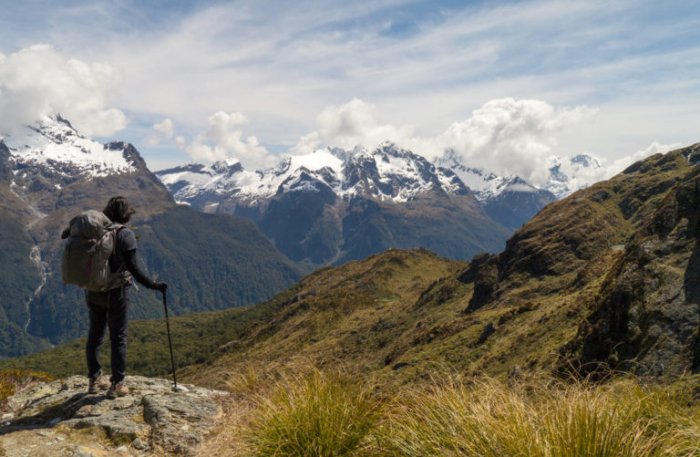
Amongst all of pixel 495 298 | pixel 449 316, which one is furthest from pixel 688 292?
pixel 449 316

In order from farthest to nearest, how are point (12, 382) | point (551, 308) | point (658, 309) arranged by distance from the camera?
point (551, 308)
point (658, 309)
point (12, 382)

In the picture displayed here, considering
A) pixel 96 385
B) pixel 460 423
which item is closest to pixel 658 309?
pixel 460 423

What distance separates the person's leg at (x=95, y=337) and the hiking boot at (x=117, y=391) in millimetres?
659

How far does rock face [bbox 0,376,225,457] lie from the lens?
28.7ft

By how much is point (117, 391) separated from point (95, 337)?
1447 millimetres

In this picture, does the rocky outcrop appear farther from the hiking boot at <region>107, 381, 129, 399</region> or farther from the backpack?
the backpack

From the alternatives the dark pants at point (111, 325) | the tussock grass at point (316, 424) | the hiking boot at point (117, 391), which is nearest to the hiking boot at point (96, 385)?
the dark pants at point (111, 325)

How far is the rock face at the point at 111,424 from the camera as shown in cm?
874

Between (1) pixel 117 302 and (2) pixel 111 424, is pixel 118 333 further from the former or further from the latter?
(2) pixel 111 424

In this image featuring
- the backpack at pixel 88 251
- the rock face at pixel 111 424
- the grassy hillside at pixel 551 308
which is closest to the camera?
the rock face at pixel 111 424

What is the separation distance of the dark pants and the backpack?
72cm

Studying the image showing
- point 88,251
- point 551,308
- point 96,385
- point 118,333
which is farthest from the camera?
point 551,308

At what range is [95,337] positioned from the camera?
12.0 meters

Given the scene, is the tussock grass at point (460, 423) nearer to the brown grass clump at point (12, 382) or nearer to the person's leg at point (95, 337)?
the person's leg at point (95, 337)
